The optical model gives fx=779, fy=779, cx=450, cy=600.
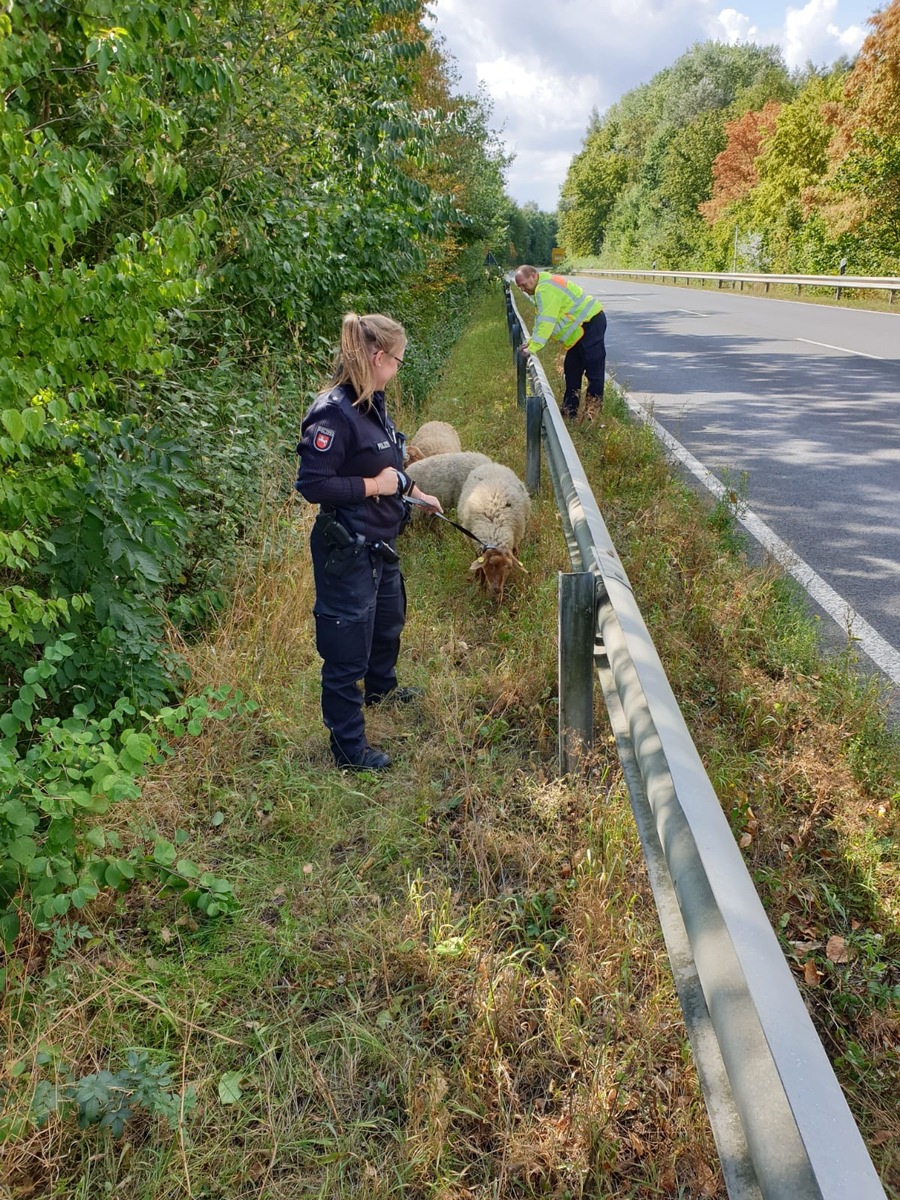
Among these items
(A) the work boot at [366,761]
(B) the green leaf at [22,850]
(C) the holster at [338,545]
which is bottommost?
(A) the work boot at [366,761]

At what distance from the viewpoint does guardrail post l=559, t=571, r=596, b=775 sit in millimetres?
2877

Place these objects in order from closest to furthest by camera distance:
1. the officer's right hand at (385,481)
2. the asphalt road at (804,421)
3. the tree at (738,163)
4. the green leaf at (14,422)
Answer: the green leaf at (14,422)
the officer's right hand at (385,481)
the asphalt road at (804,421)
the tree at (738,163)

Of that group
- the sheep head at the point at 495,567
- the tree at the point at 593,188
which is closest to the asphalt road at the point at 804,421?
the sheep head at the point at 495,567

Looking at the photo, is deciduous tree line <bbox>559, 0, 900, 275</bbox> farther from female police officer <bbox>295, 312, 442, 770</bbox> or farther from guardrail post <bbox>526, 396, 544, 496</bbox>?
female police officer <bbox>295, 312, 442, 770</bbox>

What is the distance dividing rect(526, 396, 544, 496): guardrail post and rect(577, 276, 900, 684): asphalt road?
1.59 meters

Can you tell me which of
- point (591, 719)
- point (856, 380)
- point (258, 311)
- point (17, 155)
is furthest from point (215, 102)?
point (856, 380)

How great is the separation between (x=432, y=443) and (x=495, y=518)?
252cm

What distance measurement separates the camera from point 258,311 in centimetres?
638

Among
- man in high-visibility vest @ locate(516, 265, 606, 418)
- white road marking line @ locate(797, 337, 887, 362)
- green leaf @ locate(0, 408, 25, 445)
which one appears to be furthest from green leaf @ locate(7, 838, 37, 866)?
white road marking line @ locate(797, 337, 887, 362)

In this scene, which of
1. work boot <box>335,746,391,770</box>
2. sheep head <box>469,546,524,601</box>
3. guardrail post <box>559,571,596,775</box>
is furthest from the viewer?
sheep head <box>469,546,524,601</box>

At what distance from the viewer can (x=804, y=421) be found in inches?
333

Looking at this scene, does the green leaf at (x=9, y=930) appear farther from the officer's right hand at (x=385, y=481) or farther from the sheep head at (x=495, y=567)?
the sheep head at (x=495, y=567)

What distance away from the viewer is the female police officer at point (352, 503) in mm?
3352

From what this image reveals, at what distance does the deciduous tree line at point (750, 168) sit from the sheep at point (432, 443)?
2315 cm
